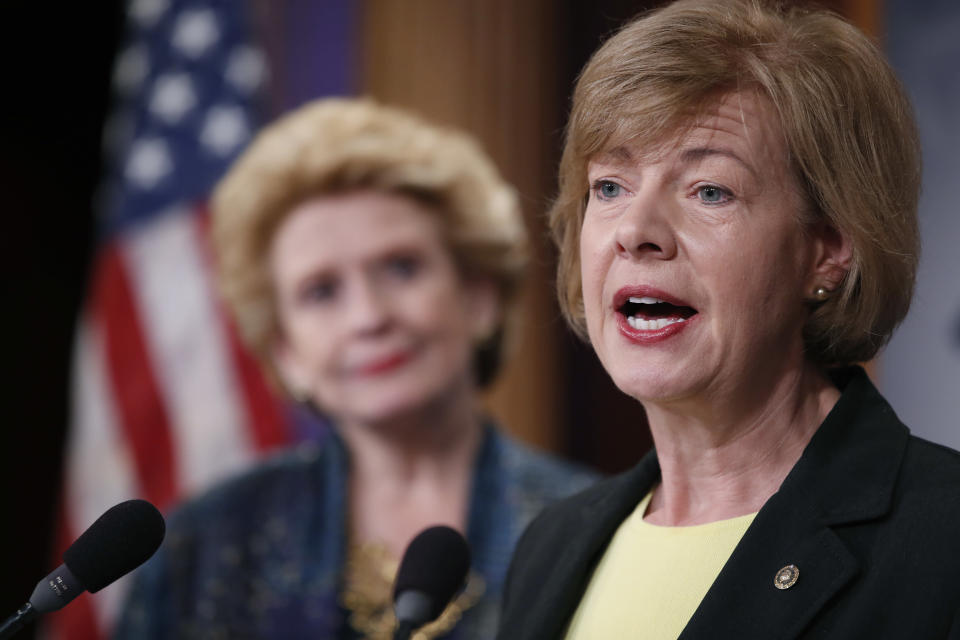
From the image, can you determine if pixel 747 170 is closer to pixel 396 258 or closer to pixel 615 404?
pixel 396 258

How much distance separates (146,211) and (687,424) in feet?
9.47

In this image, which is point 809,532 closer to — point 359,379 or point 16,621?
point 16,621

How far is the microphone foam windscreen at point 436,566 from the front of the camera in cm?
153

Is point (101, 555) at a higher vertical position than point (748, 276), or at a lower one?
lower

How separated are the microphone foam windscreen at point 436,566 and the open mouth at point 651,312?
385 millimetres

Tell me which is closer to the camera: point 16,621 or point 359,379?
point 16,621

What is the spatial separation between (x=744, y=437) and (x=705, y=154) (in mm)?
346

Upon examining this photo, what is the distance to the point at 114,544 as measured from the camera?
1.41m

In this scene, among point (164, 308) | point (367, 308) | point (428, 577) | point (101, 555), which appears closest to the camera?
point (101, 555)

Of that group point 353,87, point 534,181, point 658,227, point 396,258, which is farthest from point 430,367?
point 658,227

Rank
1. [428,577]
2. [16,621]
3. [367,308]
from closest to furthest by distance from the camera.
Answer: [16,621] < [428,577] < [367,308]

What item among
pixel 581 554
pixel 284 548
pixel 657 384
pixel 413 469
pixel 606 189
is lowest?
pixel 284 548

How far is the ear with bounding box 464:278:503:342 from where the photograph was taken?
315cm

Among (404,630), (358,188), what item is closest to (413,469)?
(358,188)
